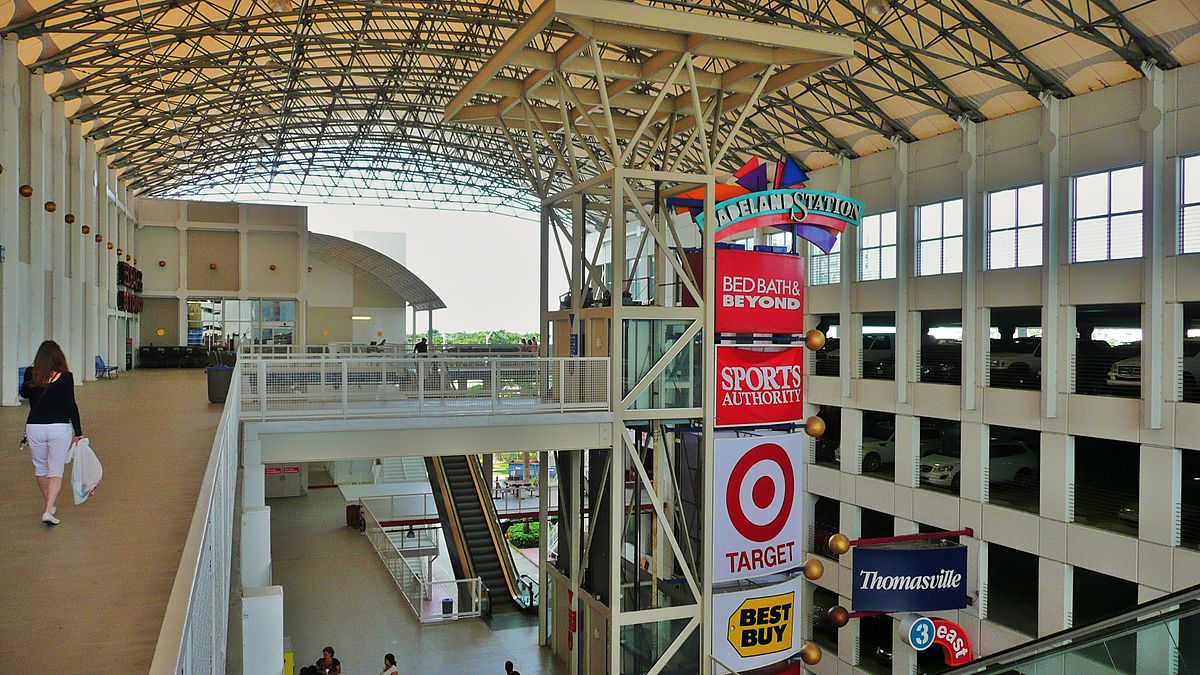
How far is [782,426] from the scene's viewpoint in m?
17.6

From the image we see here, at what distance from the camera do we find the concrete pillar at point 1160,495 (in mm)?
18938

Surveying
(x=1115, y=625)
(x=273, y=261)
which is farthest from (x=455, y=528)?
(x=1115, y=625)

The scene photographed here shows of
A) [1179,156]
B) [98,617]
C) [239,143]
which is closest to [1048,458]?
[1179,156]

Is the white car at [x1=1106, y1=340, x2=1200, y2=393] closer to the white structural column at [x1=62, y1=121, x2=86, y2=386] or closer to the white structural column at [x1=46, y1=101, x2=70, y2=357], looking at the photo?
the white structural column at [x1=46, y1=101, x2=70, y2=357]

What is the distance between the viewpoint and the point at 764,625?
1706 centimetres

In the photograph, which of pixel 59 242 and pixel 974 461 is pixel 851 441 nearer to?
pixel 974 461

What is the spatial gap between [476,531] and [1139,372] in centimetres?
1945

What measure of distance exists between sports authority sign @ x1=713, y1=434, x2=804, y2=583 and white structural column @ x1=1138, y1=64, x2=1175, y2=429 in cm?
832

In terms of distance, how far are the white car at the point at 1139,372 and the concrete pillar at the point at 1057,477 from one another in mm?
1970

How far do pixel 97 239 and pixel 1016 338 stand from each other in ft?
100

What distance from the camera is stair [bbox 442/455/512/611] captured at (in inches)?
1056

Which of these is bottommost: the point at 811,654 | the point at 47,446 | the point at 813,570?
the point at 811,654

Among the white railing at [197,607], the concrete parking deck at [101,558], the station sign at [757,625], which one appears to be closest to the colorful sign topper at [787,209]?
the station sign at [757,625]

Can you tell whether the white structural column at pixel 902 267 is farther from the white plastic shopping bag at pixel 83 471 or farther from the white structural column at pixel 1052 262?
the white plastic shopping bag at pixel 83 471
